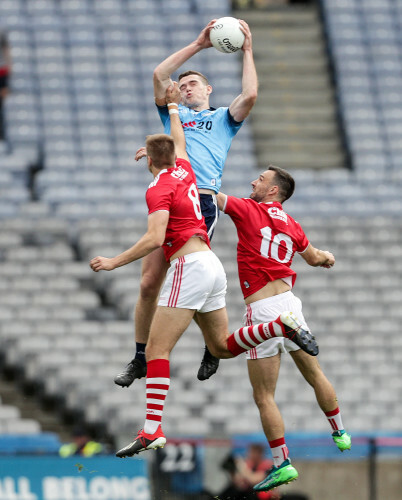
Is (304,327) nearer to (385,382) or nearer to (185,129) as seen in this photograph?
(185,129)

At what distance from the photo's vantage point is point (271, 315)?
8.09 m

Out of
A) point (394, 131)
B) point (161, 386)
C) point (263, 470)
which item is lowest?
point (263, 470)

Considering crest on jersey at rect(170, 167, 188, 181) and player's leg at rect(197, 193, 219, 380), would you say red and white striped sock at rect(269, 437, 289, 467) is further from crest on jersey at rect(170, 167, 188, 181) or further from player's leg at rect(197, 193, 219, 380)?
crest on jersey at rect(170, 167, 188, 181)

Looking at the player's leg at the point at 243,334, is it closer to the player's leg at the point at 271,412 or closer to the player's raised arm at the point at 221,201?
the player's leg at the point at 271,412

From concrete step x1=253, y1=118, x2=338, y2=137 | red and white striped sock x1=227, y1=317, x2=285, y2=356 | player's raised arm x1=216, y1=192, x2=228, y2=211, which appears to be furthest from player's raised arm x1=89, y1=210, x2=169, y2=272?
concrete step x1=253, y1=118, x2=338, y2=137

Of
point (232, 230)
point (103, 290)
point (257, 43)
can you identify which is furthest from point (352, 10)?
point (103, 290)

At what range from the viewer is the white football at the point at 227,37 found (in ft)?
26.2

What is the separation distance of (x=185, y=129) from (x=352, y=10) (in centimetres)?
1384

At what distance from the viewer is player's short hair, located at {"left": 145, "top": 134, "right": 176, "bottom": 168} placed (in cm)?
757

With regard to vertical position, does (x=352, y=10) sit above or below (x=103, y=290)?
above

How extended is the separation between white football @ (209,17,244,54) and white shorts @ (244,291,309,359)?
1833 millimetres

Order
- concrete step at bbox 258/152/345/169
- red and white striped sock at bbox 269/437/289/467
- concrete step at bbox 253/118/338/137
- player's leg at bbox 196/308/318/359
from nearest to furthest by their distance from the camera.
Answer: player's leg at bbox 196/308/318/359 < red and white striped sock at bbox 269/437/289/467 < concrete step at bbox 258/152/345/169 < concrete step at bbox 253/118/338/137

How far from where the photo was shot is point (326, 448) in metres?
11.4

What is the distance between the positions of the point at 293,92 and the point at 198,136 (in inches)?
511
